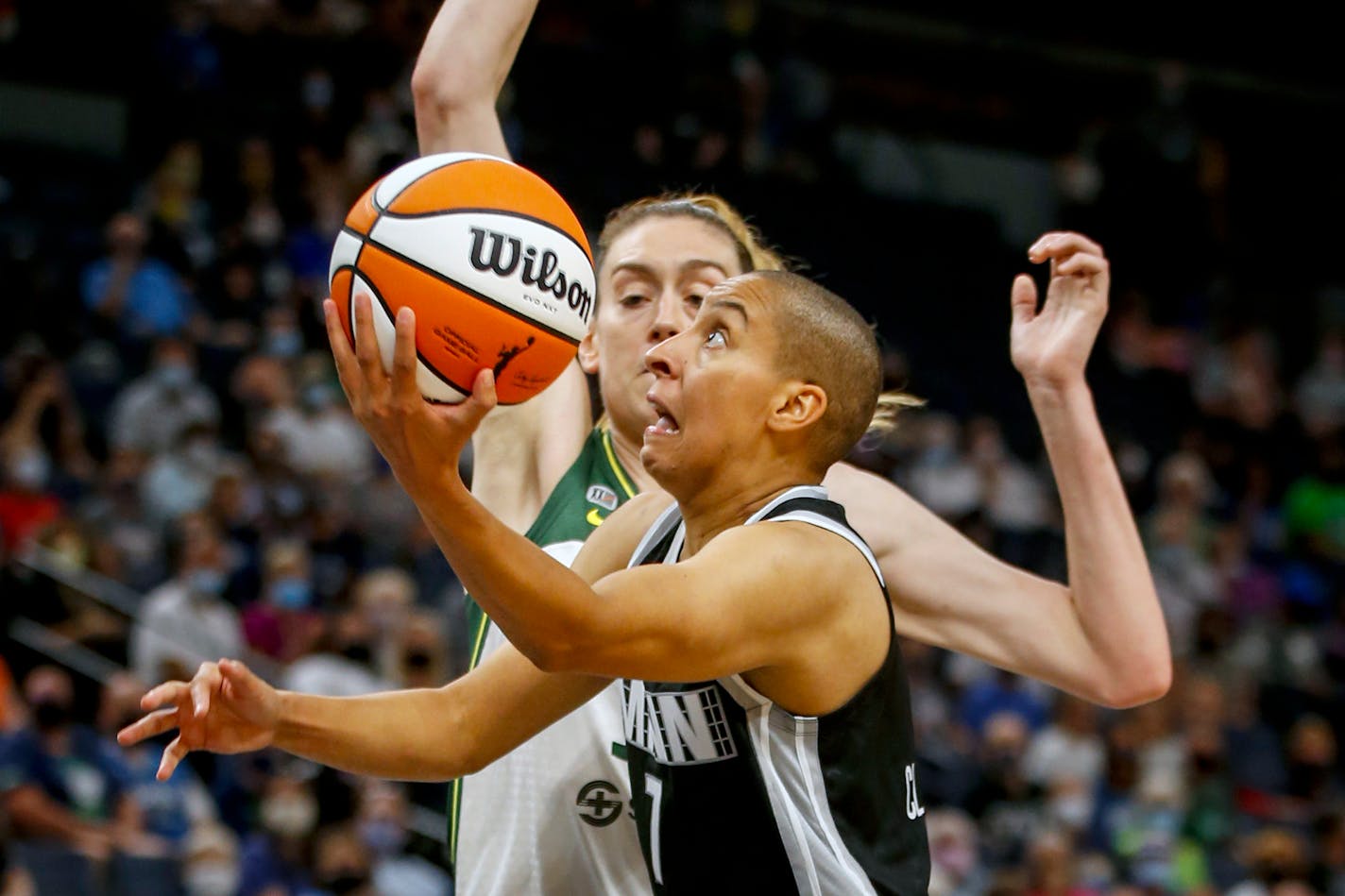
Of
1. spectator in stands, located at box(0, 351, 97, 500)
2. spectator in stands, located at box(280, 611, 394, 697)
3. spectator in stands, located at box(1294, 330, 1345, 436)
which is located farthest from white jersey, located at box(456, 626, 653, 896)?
spectator in stands, located at box(1294, 330, 1345, 436)

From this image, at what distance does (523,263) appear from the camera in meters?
2.75

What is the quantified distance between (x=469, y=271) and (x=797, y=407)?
54 cm

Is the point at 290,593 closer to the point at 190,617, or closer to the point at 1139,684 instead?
the point at 190,617

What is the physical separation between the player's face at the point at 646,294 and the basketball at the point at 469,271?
0.57 metres

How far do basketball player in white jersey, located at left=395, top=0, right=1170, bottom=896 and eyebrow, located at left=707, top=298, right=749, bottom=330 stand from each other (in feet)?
2.16

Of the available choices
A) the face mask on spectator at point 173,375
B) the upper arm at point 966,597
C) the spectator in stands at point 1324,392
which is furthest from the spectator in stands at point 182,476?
the spectator in stands at point 1324,392

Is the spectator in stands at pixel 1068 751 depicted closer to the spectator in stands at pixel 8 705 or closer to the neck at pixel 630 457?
the spectator in stands at pixel 8 705

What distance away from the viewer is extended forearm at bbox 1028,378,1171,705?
10.7ft

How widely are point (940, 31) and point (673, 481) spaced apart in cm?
1511

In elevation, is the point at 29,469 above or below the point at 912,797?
above

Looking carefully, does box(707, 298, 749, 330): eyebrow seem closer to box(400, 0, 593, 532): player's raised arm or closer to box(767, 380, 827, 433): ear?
box(767, 380, 827, 433): ear

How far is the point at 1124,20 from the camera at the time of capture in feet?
57.9

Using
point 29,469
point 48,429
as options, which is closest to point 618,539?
point 29,469

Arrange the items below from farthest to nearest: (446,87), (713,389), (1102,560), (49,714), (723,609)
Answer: (49,714) → (446,87) → (1102,560) → (713,389) → (723,609)
